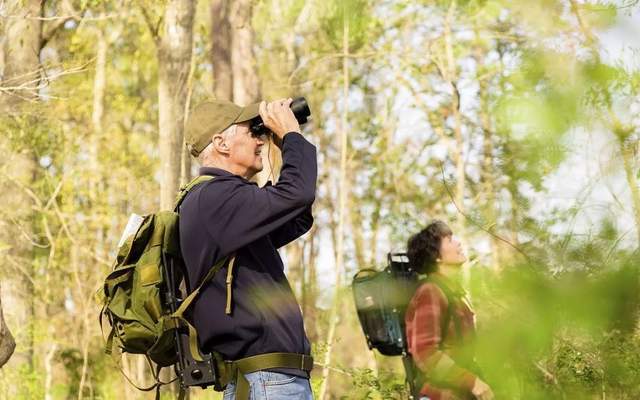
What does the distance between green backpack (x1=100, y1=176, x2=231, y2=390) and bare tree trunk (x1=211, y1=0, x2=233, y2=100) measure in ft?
33.3

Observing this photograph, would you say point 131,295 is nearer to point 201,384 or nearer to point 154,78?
point 201,384

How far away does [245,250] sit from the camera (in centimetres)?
329

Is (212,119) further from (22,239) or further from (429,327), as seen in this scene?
(22,239)

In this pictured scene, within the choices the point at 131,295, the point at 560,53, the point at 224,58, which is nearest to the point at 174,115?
the point at 224,58

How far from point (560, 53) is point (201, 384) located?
5.03 ft

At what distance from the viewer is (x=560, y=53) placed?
227 cm

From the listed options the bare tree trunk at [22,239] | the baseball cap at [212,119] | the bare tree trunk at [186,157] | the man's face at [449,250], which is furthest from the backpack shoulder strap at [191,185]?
the bare tree trunk at [22,239]

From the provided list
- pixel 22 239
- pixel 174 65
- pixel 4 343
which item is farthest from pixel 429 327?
pixel 22 239

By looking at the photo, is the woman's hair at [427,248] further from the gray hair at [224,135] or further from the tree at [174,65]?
the tree at [174,65]

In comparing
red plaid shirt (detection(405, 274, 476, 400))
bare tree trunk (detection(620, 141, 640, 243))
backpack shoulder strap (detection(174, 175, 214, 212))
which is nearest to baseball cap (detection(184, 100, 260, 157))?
backpack shoulder strap (detection(174, 175, 214, 212))

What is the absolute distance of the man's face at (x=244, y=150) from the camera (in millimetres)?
3463

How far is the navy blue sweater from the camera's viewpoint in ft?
10.5

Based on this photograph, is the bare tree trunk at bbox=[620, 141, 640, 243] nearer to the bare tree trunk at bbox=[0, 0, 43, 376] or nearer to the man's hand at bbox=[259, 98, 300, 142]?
the man's hand at bbox=[259, 98, 300, 142]

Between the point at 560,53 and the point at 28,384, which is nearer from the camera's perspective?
the point at 560,53
